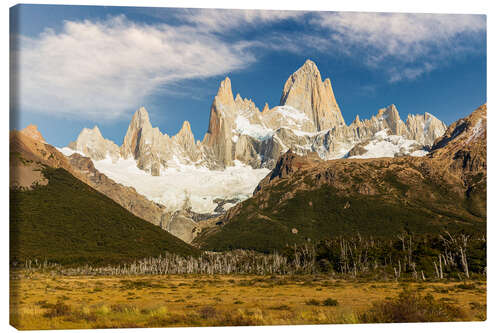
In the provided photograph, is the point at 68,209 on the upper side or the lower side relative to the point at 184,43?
lower

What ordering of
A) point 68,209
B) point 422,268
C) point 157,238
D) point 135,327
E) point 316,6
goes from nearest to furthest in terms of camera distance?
point 135,327
point 316,6
point 422,268
point 68,209
point 157,238

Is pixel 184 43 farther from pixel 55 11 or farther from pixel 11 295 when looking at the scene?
pixel 11 295

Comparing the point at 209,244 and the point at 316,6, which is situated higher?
the point at 316,6

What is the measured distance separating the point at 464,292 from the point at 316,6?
19.1 meters

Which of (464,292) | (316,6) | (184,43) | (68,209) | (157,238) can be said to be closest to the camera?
(316,6)

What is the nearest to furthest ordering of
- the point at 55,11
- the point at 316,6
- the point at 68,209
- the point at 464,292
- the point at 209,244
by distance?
the point at 55,11 → the point at 316,6 → the point at 464,292 → the point at 68,209 → the point at 209,244

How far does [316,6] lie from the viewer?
22375 mm

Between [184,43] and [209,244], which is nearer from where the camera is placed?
[184,43]

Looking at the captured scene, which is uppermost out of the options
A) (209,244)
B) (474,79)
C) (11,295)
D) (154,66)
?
(154,66)

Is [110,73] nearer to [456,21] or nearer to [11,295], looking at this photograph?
[11,295]

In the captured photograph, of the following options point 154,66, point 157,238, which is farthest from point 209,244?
point 154,66

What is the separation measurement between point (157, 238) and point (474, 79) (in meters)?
107

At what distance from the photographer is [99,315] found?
61.7 ft

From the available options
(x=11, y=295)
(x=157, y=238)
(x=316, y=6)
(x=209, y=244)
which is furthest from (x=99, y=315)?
(x=209, y=244)
